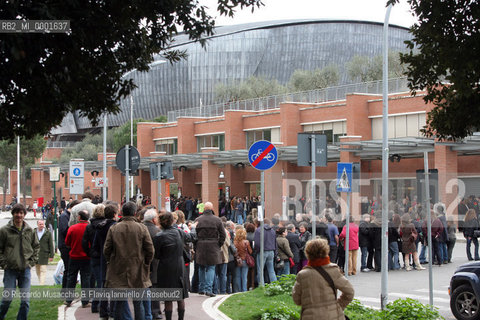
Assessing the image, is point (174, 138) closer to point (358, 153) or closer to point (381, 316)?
point (358, 153)

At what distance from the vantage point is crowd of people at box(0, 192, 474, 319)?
9297 millimetres

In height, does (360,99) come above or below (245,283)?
above

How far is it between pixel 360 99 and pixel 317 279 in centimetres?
3983

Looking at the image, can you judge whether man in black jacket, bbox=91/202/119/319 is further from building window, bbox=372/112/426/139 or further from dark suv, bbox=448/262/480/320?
building window, bbox=372/112/426/139

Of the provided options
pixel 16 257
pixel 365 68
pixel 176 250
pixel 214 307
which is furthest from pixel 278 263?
pixel 365 68

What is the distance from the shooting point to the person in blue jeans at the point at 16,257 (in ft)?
32.6

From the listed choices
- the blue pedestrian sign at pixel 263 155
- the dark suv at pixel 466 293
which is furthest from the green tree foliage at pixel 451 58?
the blue pedestrian sign at pixel 263 155

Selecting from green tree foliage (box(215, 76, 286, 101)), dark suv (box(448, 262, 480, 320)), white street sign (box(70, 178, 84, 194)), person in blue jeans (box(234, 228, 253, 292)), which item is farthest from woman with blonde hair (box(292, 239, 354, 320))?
green tree foliage (box(215, 76, 286, 101))

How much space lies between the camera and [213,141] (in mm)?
59062

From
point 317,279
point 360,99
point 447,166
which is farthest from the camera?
point 360,99

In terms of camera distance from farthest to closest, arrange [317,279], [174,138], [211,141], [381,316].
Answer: [174,138], [211,141], [381,316], [317,279]

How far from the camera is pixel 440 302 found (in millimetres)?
14727

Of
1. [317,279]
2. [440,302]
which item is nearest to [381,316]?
[317,279]

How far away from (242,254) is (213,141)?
43992 mm
